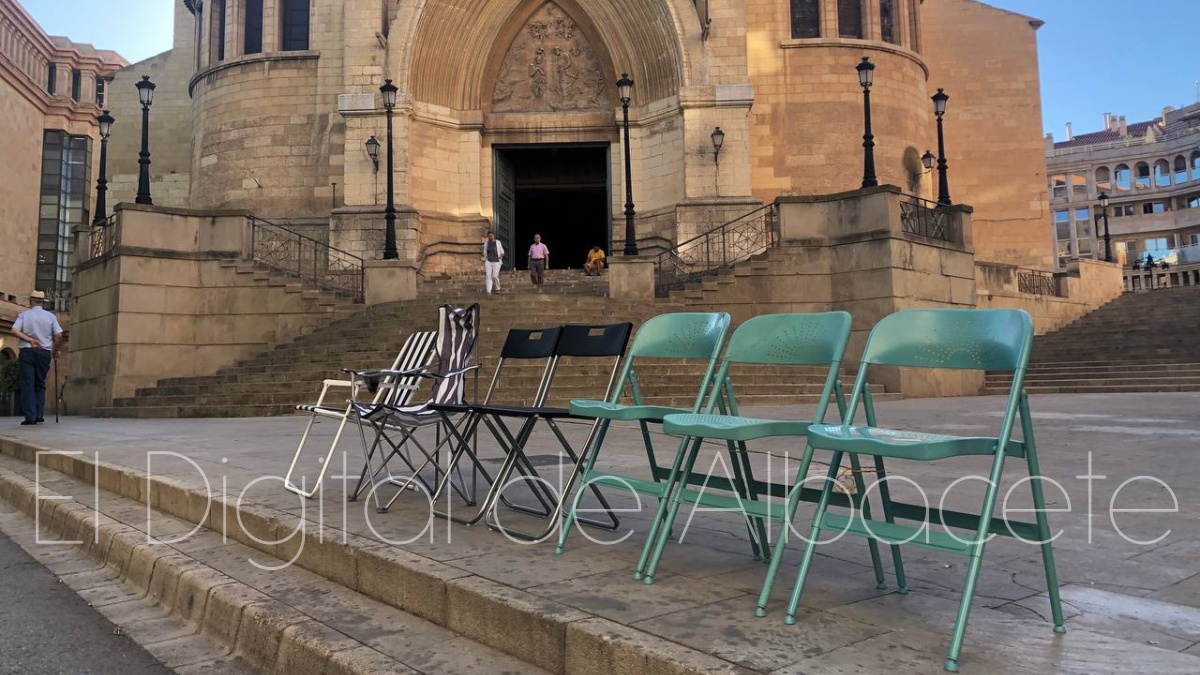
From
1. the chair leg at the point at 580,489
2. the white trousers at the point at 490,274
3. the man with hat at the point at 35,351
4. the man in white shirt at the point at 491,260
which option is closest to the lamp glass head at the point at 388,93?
the man in white shirt at the point at 491,260

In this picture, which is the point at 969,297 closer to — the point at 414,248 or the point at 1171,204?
the point at 414,248

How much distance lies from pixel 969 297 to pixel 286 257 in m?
16.9

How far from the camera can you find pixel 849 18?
26.1m

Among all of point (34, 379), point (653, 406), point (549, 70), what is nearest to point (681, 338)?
point (653, 406)

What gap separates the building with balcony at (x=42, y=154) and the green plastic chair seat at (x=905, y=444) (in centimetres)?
4264

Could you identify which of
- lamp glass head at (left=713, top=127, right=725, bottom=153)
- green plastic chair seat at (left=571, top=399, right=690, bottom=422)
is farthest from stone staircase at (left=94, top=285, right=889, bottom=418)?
green plastic chair seat at (left=571, top=399, right=690, bottom=422)

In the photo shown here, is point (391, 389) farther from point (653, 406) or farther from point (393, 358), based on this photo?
point (393, 358)

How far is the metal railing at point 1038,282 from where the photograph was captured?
2356 cm

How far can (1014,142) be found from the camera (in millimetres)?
29094

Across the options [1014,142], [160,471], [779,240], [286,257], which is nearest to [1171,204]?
[1014,142]

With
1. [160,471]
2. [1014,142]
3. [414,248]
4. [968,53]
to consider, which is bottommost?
[160,471]

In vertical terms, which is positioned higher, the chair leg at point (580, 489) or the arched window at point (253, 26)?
the arched window at point (253, 26)

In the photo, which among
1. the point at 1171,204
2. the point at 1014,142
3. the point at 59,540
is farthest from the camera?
the point at 1171,204

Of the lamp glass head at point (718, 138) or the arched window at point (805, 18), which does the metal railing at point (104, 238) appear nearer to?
the lamp glass head at point (718, 138)
